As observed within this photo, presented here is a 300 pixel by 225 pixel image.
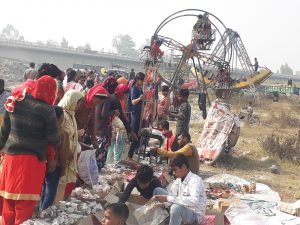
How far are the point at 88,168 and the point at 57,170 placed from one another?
646mm

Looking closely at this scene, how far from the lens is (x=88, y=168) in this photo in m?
4.87

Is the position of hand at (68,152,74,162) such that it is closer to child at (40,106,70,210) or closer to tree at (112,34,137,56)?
child at (40,106,70,210)

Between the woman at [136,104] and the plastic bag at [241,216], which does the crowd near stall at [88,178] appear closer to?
the plastic bag at [241,216]

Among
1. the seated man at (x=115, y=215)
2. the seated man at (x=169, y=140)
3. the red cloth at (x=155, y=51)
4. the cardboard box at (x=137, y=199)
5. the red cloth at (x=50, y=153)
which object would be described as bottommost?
the cardboard box at (x=137, y=199)

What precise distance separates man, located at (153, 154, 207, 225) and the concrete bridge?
4252cm

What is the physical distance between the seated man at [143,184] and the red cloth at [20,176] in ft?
3.58

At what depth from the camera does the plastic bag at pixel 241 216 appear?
473 cm

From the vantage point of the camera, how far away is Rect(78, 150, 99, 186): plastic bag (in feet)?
15.8

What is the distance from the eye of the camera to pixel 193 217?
424 centimetres

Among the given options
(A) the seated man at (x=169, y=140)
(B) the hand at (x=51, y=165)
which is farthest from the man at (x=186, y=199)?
(A) the seated man at (x=169, y=140)

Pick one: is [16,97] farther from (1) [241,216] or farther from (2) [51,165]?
(1) [241,216]

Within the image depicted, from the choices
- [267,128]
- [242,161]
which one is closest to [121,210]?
[242,161]

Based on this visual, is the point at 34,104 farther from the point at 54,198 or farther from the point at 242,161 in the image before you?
the point at 242,161

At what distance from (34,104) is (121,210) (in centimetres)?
114
